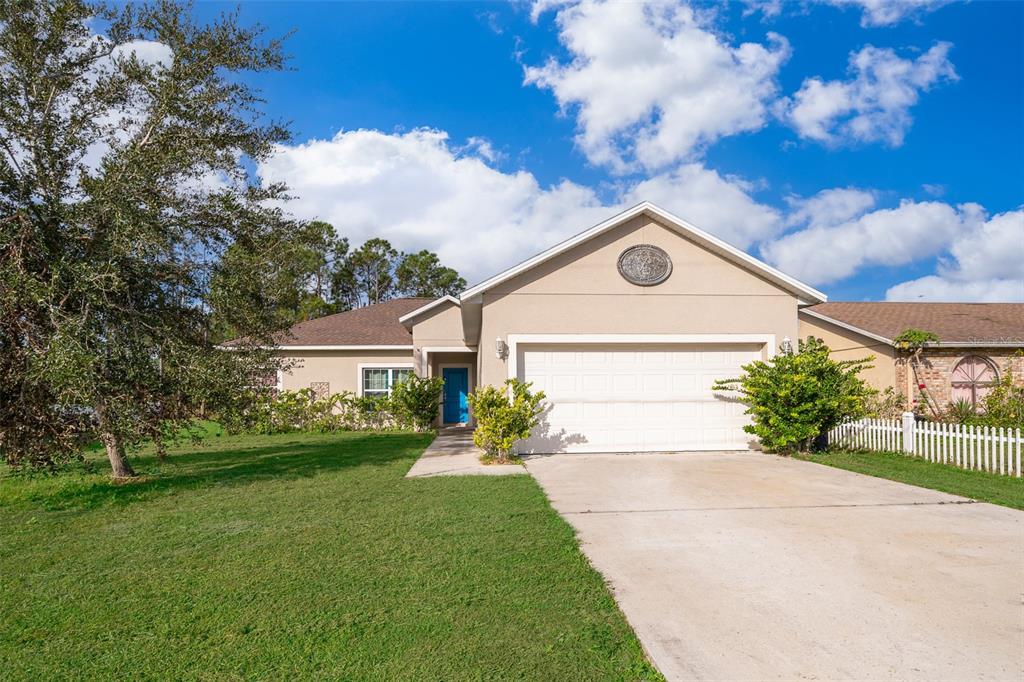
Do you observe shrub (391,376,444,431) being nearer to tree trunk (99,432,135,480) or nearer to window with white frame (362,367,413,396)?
window with white frame (362,367,413,396)

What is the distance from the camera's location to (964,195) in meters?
19.5

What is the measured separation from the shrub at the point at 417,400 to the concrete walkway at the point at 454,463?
2.53m

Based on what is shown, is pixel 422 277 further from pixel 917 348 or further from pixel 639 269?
pixel 639 269

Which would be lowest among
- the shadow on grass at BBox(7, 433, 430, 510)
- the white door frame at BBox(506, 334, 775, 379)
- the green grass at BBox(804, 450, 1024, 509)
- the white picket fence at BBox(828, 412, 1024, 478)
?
the shadow on grass at BBox(7, 433, 430, 510)

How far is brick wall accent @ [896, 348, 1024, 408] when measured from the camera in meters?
17.4

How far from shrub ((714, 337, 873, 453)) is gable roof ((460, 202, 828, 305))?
1365 mm

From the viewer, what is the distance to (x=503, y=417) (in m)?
10.8

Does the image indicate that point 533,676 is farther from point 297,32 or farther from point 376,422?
point 376,422

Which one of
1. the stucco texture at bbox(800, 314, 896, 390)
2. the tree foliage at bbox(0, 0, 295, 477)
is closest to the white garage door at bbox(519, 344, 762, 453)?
the tree foliage at bbox(0, 0, 295, 477)

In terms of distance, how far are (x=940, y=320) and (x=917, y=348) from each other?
2.99 m

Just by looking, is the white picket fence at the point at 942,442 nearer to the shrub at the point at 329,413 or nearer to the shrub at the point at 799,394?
the shrub at the point at 799,394

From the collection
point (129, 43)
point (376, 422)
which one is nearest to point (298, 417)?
point (376, 422)

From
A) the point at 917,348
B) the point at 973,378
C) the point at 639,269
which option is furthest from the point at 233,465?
the point at 973,378

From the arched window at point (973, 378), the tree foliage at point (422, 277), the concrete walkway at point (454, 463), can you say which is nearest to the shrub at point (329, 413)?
the concrete walkway at point (454, 463)
